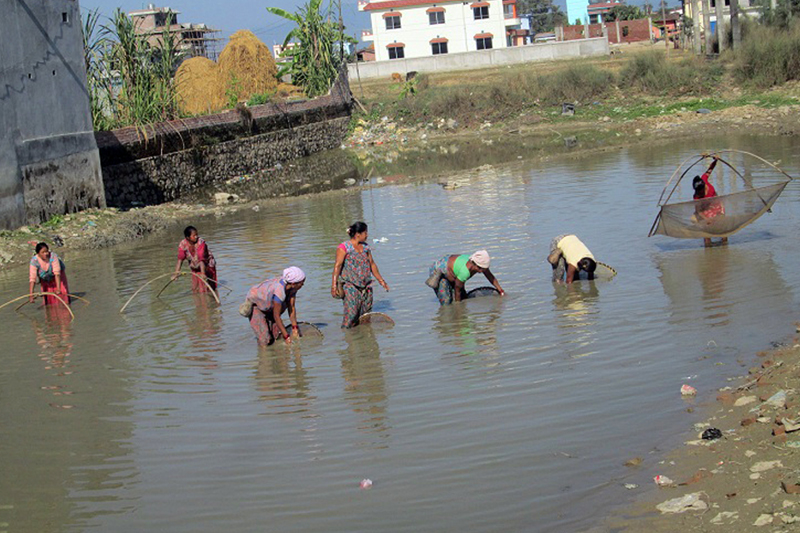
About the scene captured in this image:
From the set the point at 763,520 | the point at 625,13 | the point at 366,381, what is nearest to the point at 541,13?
the point at 625,13

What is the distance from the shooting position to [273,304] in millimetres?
9922

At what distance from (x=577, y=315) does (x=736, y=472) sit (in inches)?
191

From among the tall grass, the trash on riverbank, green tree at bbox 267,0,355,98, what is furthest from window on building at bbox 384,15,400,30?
the trash on riverbank

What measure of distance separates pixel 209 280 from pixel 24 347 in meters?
2.96

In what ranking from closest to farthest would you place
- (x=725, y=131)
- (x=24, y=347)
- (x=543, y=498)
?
(x=543, y=498) → (x=24, y=347) → (x=725, y=131)

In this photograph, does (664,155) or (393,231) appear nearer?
(393,231)

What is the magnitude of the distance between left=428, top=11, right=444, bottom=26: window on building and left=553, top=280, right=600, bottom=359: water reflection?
59.4 m

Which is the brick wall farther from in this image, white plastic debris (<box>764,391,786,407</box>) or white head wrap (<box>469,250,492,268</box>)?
white plastic debris (<box>764,391,786,407</box>)

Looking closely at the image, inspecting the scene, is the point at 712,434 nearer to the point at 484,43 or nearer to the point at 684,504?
the point at 684,504

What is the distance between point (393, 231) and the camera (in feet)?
59.1

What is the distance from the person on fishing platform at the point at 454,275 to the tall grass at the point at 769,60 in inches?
1094

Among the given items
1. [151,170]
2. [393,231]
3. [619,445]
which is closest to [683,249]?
[393,231]

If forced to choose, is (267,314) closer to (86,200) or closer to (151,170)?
(86,200)

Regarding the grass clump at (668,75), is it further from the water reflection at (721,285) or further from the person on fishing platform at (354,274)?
the person on fishing platform at (354,274)
